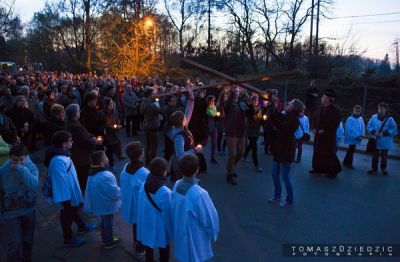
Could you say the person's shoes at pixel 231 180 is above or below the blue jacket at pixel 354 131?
below

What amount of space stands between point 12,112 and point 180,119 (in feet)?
17.2

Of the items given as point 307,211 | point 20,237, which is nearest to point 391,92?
point 307,211

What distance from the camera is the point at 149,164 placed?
679 cm

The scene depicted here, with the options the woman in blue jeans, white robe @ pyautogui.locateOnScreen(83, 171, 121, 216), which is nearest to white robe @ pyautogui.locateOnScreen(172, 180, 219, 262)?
white robe @ pyautogui.locateOnScreen(83, 171, 121, 216)

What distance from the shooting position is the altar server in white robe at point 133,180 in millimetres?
4281

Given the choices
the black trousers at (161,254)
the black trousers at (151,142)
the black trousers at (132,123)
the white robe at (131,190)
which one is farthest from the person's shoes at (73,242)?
the black trousers at (132,123)

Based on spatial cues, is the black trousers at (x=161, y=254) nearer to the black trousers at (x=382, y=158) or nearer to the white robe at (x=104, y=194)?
the white robe at (x=104, y=194)

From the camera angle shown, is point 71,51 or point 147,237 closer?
point 147,237

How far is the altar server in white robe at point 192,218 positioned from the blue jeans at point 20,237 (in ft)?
5.97

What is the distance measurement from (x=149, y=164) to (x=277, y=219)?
246 cm

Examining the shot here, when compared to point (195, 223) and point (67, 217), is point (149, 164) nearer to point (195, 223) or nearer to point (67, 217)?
point (67, 217)

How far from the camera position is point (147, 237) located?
12.7ft

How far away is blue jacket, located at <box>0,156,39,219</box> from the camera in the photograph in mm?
4031

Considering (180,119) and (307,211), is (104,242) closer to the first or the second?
(180,119)
